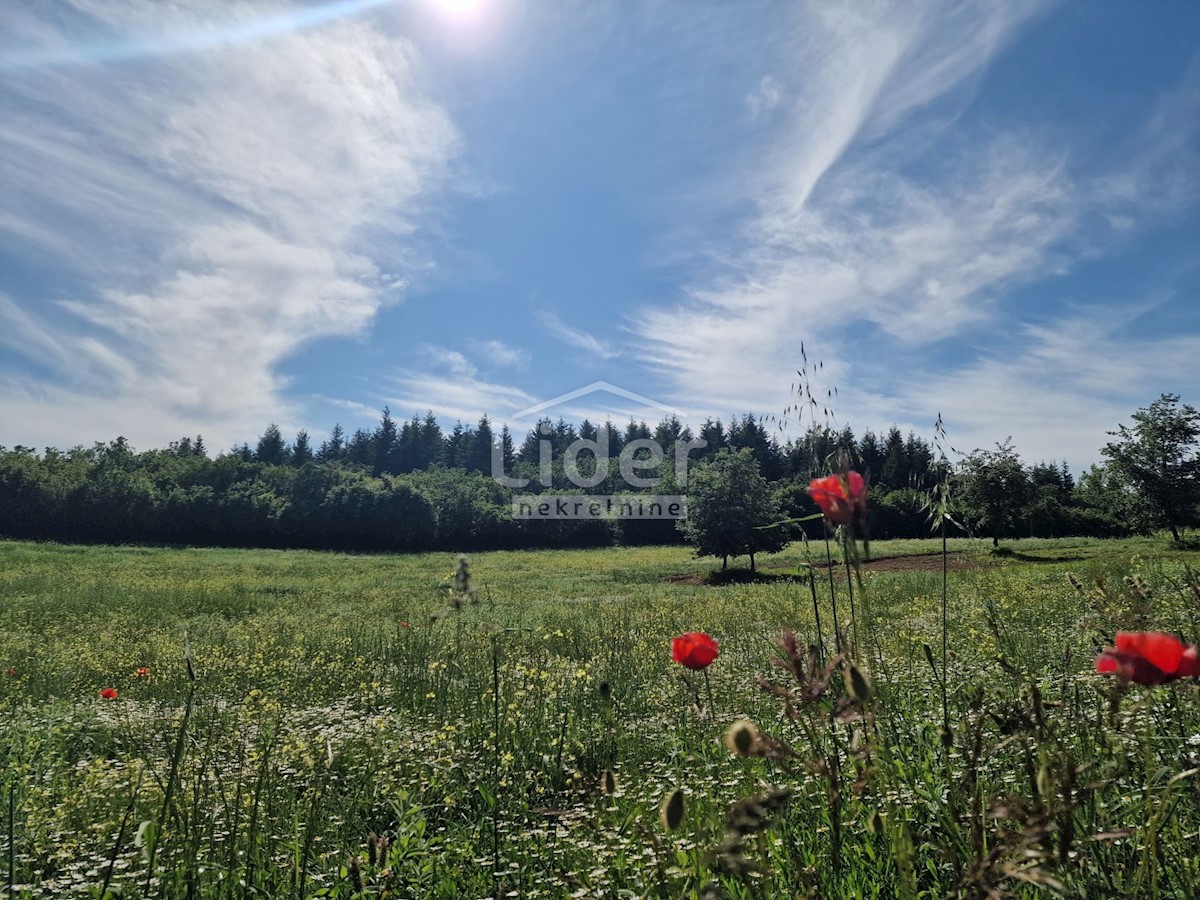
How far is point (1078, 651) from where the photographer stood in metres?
5.12

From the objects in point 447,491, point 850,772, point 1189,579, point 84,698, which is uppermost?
point 447,491

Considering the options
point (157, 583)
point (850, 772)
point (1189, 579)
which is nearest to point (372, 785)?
point (850, 772)

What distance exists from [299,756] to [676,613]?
8637 millimetres

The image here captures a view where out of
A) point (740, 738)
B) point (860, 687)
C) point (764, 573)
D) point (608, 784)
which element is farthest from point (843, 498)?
point (764, 573)

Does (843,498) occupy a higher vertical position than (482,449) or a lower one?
lower

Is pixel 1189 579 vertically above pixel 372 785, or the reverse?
pixel 1189 579

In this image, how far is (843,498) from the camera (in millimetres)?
1107

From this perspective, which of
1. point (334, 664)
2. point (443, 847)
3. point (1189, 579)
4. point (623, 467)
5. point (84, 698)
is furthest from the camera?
point (623, 467)

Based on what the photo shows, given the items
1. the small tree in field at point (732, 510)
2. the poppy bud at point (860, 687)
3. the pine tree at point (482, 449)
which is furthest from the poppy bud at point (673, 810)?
the pine tree at point (482, 449)

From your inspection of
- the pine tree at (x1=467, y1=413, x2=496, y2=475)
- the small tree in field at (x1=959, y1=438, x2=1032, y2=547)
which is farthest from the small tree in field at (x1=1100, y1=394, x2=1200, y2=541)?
the pine tree at (x1=467, y1=413, x2=496, y2=475)

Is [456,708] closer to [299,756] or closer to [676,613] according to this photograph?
[299,756]

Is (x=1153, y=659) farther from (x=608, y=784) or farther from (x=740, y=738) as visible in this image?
(x=608, y=784)

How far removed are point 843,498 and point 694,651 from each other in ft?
2.40

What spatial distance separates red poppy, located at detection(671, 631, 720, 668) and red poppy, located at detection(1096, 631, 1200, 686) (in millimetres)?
803
